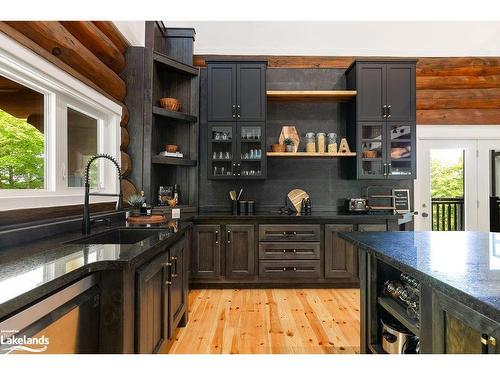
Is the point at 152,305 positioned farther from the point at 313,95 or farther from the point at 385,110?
the point at 385,110

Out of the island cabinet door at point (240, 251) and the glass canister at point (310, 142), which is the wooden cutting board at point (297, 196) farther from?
the island cabinet door at point (240, 251)

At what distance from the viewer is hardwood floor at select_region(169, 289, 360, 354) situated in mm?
2352

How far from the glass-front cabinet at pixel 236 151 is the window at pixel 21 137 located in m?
2.00

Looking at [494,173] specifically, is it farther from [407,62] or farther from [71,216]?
[71,216]

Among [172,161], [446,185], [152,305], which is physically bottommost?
[152,305]

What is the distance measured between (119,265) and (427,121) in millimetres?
4729

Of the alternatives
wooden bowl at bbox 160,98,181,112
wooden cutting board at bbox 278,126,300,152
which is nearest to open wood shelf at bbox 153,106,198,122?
wooden bowl at bbox 160,98,181,112

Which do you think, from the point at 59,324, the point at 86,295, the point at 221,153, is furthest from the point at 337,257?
the point at 59,324

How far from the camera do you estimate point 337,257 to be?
3.68 m

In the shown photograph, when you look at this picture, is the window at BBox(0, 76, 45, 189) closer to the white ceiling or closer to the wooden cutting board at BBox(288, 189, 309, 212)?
the white ceiling

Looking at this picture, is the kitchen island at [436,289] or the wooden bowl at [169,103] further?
the wooden bowl at [169,103]

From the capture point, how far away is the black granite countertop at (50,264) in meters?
0.91

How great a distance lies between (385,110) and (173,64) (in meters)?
2.81

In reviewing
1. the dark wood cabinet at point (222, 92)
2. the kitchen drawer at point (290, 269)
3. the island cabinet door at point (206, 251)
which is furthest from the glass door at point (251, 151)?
the kitchen drawer at point (290, 269)
